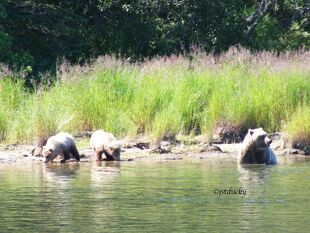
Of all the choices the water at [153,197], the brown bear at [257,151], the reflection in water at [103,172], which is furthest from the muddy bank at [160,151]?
the brown bear at [257,151]

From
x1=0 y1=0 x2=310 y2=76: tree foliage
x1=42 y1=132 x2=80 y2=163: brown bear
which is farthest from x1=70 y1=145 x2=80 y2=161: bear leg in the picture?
x1=0 y1=0 x2=310 y2=76: tree foliage

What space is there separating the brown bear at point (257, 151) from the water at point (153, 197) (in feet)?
A: 0.91

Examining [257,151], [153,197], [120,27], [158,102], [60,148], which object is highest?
[120,27]

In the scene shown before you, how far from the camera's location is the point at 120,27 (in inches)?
1139

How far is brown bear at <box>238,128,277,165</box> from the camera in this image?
18141 millimetres

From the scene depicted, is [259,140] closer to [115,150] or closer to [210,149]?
[210,149]

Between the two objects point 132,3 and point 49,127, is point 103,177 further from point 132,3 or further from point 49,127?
point 132,3

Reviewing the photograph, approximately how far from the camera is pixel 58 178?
16078 millimetres

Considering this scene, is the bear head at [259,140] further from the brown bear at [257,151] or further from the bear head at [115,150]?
the bear head at [115,150]

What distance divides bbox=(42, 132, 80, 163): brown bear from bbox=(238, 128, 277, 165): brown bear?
2625 mm

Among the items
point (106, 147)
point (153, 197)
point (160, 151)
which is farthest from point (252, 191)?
point (160, 151)

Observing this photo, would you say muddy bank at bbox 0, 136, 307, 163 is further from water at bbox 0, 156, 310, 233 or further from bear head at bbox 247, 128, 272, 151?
bear head at bbox 247, 128, 272, 151

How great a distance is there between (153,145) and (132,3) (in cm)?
951

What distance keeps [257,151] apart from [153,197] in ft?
14.8
